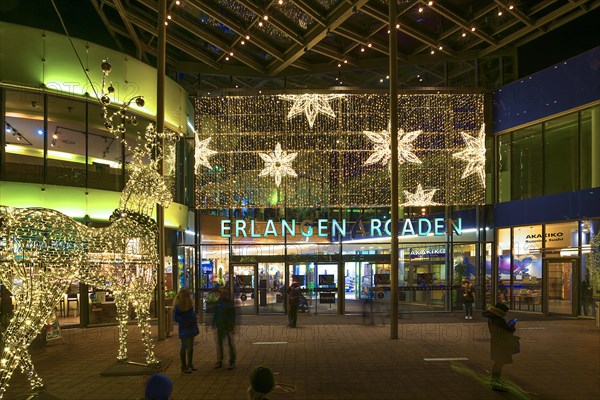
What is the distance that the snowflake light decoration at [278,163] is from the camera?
19.2 metres

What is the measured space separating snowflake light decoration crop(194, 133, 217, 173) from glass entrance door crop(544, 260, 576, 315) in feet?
Result: 44.5

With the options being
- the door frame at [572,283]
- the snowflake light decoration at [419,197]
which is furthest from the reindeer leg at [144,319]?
the door frame at [572,283]

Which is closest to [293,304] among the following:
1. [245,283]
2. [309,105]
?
[245,283]

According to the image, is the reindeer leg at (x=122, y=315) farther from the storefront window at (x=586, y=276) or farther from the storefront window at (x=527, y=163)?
the storefront window at (x=527, y=163)

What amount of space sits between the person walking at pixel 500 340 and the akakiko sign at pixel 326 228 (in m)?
12.0

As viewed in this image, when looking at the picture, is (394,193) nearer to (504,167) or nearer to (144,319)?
(144,319)

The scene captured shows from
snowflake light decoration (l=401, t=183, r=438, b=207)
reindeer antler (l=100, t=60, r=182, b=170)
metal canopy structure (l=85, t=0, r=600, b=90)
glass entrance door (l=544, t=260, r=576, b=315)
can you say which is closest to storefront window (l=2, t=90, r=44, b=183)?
reindeer antler (l=100, t=60, r=182, b=170)

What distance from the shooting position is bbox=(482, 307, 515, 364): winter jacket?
24.8ft

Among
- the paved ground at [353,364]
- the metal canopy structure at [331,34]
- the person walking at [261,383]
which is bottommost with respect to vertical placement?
the paved ground at [353,364]

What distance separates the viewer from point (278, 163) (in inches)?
755

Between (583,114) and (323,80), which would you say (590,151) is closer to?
(583,114)

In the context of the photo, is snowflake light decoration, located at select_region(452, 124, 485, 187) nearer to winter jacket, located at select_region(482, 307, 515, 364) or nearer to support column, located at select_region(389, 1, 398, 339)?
support column, located at select_region(389, 1, 398, 339)

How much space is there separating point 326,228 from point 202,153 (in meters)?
5.80

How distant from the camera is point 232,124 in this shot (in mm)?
19328
